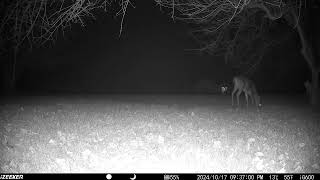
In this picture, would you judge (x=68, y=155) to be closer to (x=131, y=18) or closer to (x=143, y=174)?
(x=143, y=174)

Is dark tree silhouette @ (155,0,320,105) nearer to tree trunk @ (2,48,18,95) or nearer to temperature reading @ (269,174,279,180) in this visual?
temperature reading @ (269,174,279,180)

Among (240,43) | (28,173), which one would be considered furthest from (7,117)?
(240,43)

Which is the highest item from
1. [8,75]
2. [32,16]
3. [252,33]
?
[252,33]

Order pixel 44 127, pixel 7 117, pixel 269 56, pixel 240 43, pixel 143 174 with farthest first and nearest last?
pixel 269 56, pixel 240 43, pixel 7 117, pixel 44 127, pixel 143 174

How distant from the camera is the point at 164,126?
29.5 feet

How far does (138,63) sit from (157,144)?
1921cm

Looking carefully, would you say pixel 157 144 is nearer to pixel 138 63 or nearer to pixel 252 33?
pixel 252 33

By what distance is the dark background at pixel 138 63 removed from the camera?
25.2m

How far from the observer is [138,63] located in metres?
26.0

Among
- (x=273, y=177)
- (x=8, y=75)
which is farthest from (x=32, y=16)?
(x=8, y=75)

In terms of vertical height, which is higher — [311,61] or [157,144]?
[311,61]

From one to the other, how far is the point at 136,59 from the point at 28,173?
2083 centimetres

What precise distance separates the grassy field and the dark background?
49.1 feet

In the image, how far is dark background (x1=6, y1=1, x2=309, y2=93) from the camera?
25.2 metres
